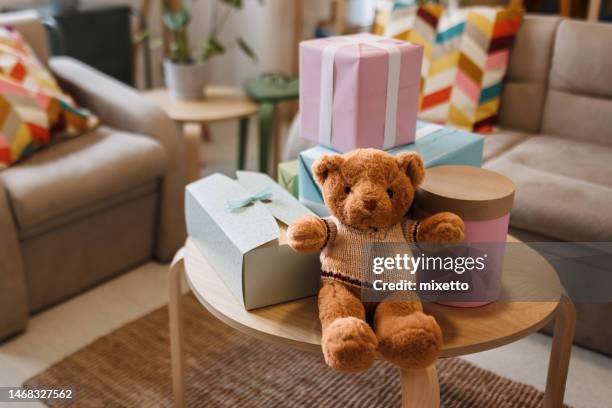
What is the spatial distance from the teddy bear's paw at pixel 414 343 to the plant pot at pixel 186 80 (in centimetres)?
170

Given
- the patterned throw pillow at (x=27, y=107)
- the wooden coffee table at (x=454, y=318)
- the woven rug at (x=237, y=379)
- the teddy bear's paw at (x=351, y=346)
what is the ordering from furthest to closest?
the patterned throw pillow at (x=27, y=107) < the woven rug at (x=237, y=379) < the wooden coffee table at (x=454, y=318) < the teddy bear's paw at (x=351, y=346)

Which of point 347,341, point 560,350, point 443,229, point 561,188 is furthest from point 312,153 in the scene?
point 561,188

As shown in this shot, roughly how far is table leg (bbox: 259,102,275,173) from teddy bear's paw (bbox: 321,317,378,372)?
5.09ft

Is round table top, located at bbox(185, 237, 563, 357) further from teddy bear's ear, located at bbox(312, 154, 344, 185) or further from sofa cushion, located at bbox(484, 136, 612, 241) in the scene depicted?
sofa cushion, located at bbox(484, 136, 612, 241)

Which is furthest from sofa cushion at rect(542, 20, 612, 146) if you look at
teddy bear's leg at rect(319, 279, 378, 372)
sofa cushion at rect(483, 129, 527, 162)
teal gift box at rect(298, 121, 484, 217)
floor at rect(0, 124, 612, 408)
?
teddy bear's leg at rect(319, 279, 378, 372)

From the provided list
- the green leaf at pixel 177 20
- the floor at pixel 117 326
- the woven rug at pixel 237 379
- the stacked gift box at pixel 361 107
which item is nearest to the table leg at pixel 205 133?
the green leaf at pixel 177 20

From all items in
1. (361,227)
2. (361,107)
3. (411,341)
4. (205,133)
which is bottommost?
(205,133)

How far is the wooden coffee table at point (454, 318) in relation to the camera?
1.03 metres

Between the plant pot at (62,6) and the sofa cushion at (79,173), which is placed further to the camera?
the plant pot at (62,6)

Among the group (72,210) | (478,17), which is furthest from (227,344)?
(478,17)

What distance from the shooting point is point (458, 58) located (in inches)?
86.7

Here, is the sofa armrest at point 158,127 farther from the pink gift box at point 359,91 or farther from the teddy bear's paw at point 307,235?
the teddy bear's paw at point 307,235

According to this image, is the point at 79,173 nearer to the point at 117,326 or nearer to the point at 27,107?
the point at 27,107

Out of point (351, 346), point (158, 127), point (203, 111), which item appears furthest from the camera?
point (203, 111)
